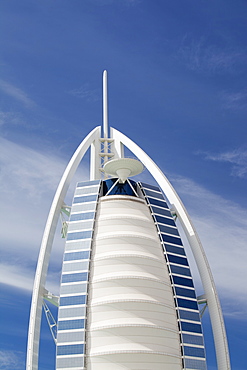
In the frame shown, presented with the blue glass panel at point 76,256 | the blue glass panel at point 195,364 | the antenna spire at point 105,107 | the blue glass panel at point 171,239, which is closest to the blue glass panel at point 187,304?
the blue glass panel at point 195,364

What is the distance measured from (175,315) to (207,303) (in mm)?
9328

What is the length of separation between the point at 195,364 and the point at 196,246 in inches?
846

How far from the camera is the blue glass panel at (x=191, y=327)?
3462 inches

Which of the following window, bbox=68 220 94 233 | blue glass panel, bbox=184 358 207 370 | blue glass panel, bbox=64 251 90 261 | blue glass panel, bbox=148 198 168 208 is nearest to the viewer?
blue glass panel, bbox=184 358 207 370

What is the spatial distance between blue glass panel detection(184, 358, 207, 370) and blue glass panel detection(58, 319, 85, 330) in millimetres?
17030

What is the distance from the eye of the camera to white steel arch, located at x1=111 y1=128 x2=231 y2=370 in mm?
91562

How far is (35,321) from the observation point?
87.6m

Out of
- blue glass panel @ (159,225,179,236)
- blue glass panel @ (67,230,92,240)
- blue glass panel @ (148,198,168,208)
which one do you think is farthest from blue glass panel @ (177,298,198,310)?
blue glass panel @ (148,198,168,208)

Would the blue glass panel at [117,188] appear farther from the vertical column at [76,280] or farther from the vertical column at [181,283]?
the vertical column at [181,283]

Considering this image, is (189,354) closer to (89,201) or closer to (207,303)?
(207,303)

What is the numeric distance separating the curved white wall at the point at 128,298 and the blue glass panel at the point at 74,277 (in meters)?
1.26

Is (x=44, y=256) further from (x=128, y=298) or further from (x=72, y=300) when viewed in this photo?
(x=128, y=298)

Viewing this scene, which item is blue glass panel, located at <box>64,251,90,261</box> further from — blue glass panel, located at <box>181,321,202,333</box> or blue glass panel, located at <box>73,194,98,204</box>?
blue glass panel, located at <box>181,321,202,333</box>

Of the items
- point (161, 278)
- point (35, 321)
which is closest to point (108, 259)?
point (161, 278)
